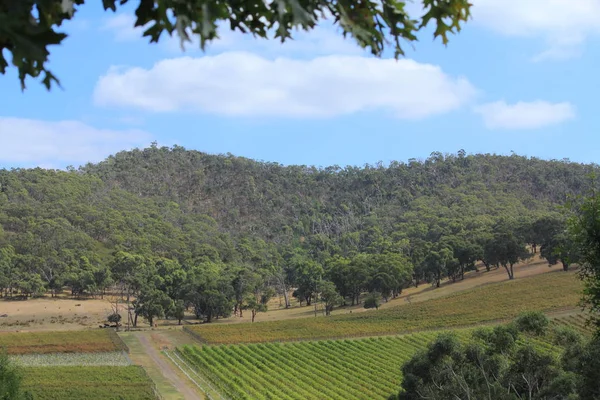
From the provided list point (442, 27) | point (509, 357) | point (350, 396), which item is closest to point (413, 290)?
point (350, 396)

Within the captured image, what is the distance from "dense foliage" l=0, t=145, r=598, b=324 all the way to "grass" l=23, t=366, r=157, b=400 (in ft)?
86.0

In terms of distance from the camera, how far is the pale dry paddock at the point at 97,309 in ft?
236

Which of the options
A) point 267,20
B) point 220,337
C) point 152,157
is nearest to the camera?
point 267,20

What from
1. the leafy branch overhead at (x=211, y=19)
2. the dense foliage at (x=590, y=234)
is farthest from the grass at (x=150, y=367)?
the leafy branch overhead at (x=211, y=19)

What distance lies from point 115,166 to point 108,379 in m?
133

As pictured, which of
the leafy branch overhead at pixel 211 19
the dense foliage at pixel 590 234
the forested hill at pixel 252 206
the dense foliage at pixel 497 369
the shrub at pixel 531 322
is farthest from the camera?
the forested hill at pixel 252 206

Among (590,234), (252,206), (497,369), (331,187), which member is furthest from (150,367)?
(331,187)

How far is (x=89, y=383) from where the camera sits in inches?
1558

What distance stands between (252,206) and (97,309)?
7951 cm

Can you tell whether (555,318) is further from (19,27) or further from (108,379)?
(19,27)

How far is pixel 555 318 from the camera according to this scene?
54906 millimetres

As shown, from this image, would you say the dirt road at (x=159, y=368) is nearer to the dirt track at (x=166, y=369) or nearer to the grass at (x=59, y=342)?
the dirt track at (x=166, y=369)

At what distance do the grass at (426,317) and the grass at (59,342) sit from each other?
870cm

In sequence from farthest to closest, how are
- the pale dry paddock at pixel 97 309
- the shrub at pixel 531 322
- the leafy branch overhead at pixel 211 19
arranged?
the pale dry paddock at pixel 97 309 < the shrub at pixel 531 322 < the leafy branch overhead at pixel 211 19
